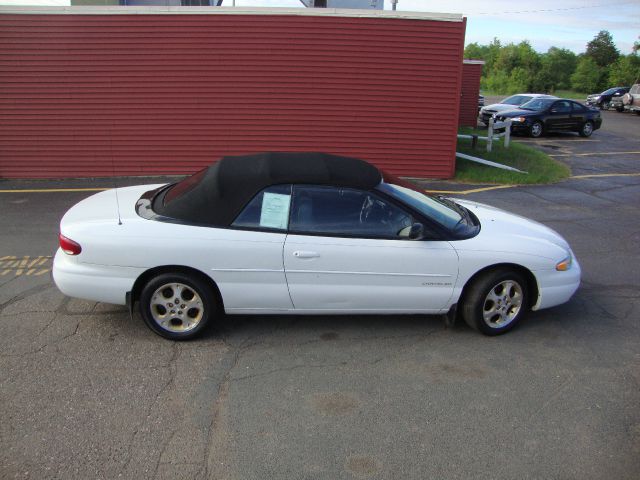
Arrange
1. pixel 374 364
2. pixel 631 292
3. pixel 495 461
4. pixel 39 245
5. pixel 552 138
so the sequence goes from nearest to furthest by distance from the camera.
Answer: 1. pixel 495 461
2. pixel 374 364
3. pixel 631 292
4. pixel 39 245
5. pixel 552 138

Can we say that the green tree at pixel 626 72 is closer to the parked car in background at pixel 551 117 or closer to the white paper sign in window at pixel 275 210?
the parked car in background at pixel 551 117

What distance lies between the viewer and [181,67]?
10.6 metres

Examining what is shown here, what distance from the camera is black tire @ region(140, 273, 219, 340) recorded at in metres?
4.25

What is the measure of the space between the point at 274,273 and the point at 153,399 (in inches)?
49.6

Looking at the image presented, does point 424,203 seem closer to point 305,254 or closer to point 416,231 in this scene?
point 416,231

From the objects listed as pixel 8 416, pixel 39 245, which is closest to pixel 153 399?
pixel 8 416

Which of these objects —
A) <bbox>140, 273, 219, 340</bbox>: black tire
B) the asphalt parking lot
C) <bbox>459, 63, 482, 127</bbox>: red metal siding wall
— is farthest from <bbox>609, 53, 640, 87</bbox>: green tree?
<bbox>140, 273, 219, 340</bbox>: black tire

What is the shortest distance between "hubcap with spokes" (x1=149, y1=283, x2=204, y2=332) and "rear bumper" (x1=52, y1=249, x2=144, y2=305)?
236 millimetres

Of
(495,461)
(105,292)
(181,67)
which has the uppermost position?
(181,67)

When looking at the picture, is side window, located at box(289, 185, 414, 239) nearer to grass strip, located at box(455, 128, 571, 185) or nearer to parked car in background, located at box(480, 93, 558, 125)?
grass strip, located at box(455, 128, 571, 185)

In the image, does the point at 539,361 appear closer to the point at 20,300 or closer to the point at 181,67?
the point at 20,300

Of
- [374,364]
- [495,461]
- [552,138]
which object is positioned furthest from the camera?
[552,138]

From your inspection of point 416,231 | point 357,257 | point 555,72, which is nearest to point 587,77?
point 555,72

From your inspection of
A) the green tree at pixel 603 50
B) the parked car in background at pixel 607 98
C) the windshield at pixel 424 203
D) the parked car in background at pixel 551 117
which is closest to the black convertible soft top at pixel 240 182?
the windshield at pixel 424 203
